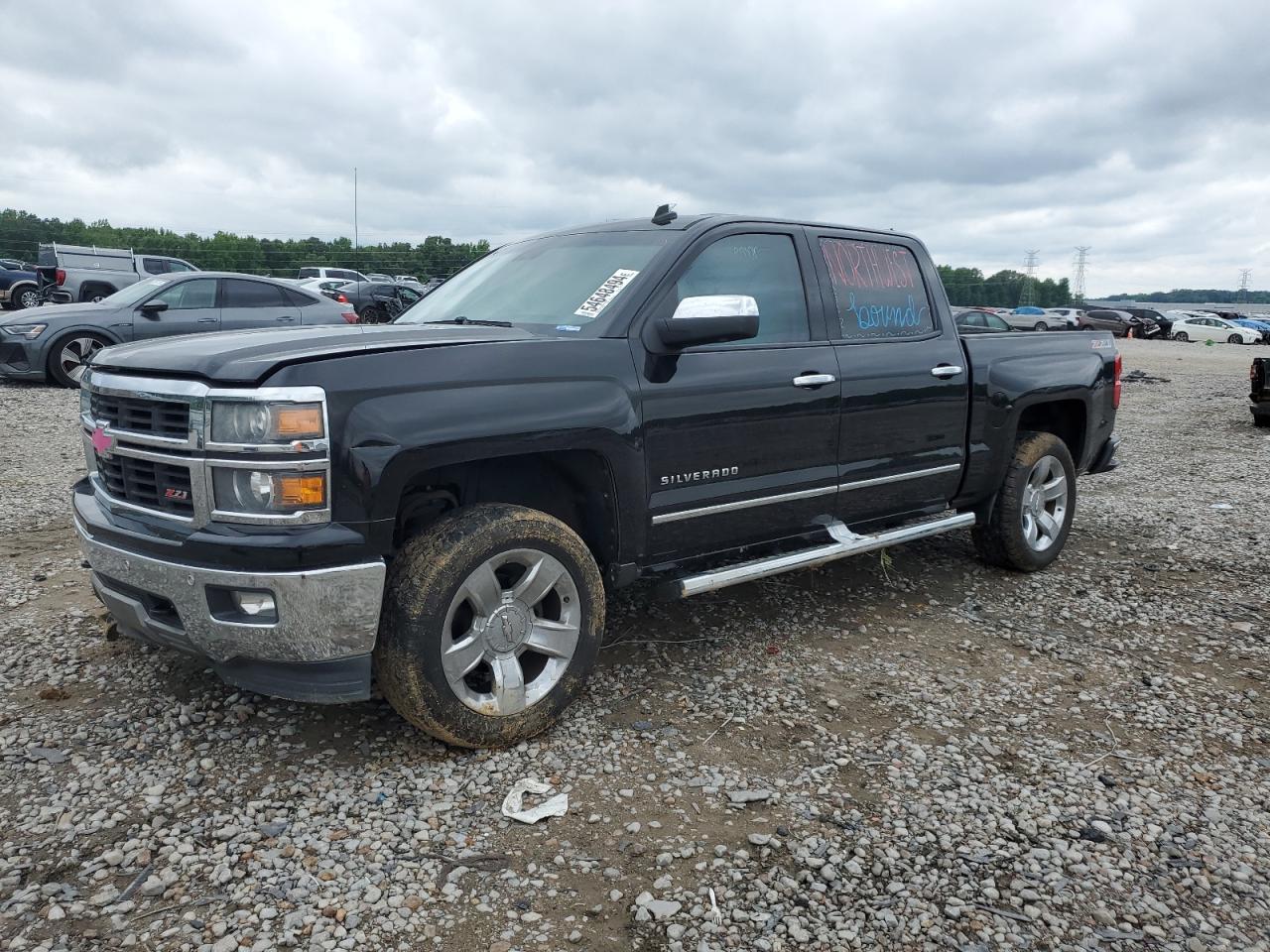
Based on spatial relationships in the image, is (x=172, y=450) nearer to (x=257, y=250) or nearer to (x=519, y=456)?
(x=519, y=456)

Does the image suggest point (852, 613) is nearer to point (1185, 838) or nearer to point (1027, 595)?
point (1027, 595)

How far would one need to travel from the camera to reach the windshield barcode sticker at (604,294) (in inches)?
144

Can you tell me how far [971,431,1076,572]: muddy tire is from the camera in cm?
524

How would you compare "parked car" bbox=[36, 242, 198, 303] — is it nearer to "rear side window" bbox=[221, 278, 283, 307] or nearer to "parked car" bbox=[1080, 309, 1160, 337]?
"rear side window" bbox=[221, 278, 283, 307]

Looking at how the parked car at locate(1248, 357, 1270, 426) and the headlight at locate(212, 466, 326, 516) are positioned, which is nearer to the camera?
the headlight at locate(212, 466, 326, 516)

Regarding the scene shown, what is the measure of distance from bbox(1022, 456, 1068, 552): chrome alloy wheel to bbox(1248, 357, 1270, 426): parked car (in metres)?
8.23

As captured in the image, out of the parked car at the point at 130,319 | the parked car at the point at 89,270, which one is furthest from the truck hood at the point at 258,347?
the parked car at the point at 89,270

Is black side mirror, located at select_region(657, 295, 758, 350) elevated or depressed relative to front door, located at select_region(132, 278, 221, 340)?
elevated

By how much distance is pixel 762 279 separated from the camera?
412 cm

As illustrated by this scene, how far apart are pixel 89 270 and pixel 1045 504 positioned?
849 inches

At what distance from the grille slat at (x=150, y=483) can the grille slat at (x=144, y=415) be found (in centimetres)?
10

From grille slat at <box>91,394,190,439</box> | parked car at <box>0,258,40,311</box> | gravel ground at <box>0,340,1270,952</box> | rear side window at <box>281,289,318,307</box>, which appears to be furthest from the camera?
parked car at <box>0,258,40,311</box>

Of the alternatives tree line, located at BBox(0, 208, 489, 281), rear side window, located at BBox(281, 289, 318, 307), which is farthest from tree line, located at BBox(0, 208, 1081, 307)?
rear side window, located at BBox(281, 289, 318, 307)

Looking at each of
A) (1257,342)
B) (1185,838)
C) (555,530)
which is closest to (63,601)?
(555,530)
